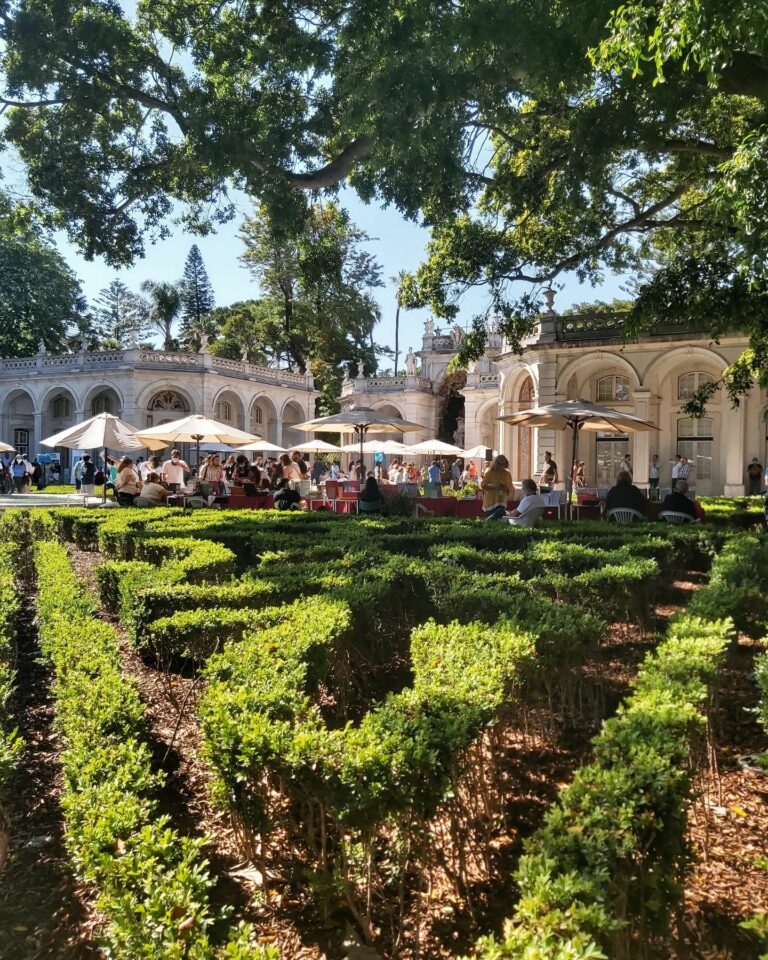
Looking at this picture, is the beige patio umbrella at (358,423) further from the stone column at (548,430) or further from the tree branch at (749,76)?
the tree branch at (749,76)

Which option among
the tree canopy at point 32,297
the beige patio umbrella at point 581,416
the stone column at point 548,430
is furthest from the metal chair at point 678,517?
the tree canopy at point 32,297

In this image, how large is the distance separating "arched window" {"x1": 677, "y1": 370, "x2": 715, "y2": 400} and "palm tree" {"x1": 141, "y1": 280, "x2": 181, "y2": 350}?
130 feet

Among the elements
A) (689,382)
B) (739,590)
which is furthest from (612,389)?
(739,590)

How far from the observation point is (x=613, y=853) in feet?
7.18

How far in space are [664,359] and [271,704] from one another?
2240cm

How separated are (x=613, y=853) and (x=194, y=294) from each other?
2370 inches

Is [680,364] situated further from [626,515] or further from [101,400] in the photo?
[101,400]

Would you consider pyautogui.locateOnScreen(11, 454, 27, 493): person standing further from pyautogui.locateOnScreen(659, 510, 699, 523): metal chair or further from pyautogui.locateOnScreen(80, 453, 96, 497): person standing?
pyautogui.locateOnScreen(659, 510, 699, 523): metal chair

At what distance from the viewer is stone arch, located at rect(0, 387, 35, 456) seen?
40.8 meters

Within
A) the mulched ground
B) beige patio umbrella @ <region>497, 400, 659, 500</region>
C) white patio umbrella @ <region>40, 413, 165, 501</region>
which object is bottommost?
the mulched ground

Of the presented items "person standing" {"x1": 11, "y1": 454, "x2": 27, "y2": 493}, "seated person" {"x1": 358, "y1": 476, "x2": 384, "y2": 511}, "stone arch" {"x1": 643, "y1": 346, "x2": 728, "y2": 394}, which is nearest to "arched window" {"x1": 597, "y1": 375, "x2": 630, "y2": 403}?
"stone arch" {"x1": 643, "y1": 346, "x2": 728, "y2": 394}

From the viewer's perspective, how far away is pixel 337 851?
292 cm

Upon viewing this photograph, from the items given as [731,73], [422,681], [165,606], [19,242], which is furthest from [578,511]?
[19,242]

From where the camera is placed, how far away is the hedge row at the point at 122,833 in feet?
6.86
